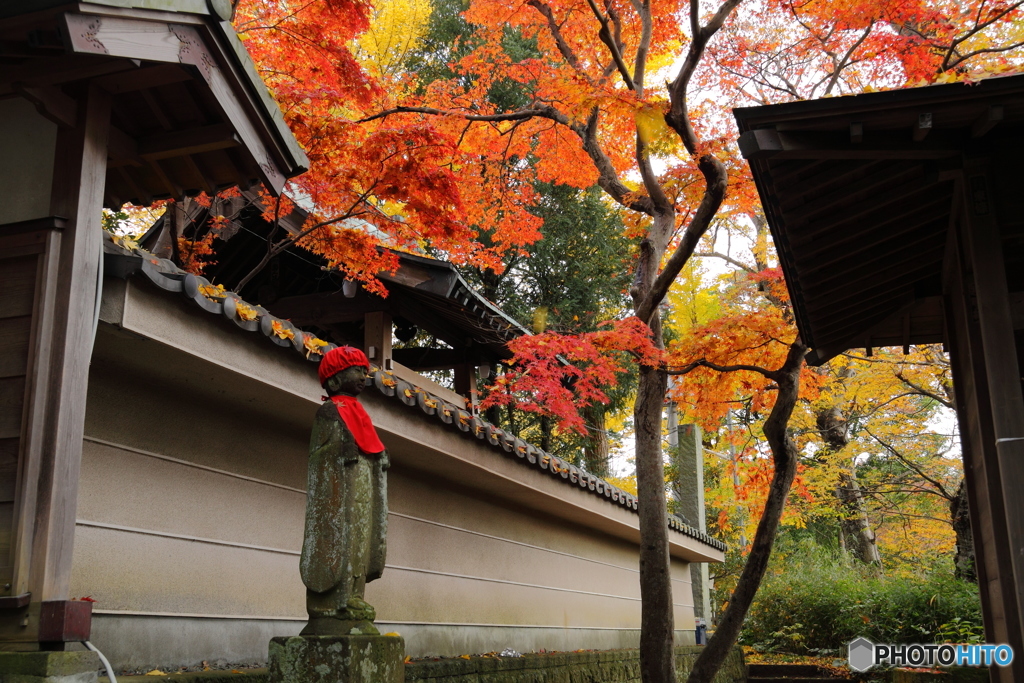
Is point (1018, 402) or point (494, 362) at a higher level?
point (494, 362)

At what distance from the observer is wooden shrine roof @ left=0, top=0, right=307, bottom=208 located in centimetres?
466

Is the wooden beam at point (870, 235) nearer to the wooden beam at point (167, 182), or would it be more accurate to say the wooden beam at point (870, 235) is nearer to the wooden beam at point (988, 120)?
the wooden beam at point (988, 120)

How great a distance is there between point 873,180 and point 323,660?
5.10m

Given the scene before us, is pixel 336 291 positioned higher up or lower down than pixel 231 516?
higher up

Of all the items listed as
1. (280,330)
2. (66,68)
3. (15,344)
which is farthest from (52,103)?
(280,330)

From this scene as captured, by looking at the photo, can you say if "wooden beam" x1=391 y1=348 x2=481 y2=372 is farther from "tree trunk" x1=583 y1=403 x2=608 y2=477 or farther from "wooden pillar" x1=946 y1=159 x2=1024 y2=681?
"wooden pillar" x1=946 y1=159 x2=1024 y2=681

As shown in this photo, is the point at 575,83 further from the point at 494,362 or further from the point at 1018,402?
the point at 1018,402

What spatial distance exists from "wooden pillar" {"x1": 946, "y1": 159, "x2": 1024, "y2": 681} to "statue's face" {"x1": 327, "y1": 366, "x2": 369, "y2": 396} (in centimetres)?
424

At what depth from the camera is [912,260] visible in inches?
306

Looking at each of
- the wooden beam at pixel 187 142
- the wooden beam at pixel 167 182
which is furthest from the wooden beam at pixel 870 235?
the wooden beam at pixel 167 182

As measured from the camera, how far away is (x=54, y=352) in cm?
476

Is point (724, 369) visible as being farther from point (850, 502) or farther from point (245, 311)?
point (850, 502)

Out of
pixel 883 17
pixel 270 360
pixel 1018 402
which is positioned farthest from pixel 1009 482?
pixel 883 17

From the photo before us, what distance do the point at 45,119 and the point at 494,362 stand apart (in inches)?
Result: 381
